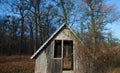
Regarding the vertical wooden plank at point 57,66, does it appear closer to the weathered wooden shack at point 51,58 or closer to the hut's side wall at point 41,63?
the weathered wooden shack at point 51,58

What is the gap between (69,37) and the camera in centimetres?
2008

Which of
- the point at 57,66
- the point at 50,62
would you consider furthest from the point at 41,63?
the point at 57,66

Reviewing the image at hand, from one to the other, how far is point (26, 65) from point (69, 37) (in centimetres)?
1403

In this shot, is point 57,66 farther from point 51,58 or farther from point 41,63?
point 41,63

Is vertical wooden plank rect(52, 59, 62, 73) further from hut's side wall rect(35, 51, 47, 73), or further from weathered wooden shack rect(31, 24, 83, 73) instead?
hut's side wall rect(35, 51, 47, 73)

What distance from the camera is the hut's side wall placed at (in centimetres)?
1956

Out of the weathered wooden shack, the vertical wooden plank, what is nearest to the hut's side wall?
the weathered wooden shack

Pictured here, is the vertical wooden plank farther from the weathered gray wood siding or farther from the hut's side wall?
the hut's side wall

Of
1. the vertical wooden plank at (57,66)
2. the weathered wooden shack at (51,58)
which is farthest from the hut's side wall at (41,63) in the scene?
the vertical wooden plank at (57,66)

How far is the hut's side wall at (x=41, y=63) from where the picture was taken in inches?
770

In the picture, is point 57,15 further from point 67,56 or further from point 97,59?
point 97,59

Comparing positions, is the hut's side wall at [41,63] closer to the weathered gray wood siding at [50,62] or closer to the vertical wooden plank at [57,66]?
the weathered gray wood siding at [50,62]

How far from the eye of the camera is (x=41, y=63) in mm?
19641

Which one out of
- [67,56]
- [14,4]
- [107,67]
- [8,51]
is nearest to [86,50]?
[107,67]
